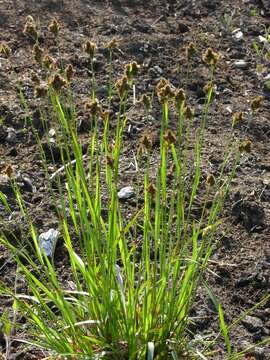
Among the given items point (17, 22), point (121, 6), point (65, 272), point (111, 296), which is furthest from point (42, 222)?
point (121, 6)

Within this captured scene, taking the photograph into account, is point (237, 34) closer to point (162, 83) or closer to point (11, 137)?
point (11, 137)

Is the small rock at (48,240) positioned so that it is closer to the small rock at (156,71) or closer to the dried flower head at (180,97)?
the dried flower head at (180,97)

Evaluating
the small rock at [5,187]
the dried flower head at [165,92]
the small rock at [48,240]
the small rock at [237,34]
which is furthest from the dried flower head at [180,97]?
the small rock at [237,34]

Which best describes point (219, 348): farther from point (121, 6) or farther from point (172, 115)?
point (121, 6)

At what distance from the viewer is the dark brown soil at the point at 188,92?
8.86 ft

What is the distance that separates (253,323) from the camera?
2562 millimetres

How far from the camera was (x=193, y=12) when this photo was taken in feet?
14.5

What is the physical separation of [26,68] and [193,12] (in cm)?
125

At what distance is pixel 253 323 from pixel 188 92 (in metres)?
1.54

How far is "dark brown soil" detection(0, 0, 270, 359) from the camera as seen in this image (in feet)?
8.86

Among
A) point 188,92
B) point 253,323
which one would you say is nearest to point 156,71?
point 188,92

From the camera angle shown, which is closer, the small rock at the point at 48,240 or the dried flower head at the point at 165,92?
the dried flower head at the point at 165,92

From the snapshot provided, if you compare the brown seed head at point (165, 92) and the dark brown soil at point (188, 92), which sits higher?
the brown seed head at point (165, 92)

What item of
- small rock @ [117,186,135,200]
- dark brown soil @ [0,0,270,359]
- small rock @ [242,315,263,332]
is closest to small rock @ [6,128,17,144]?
dark brown soil @ [0,0,270,359]
